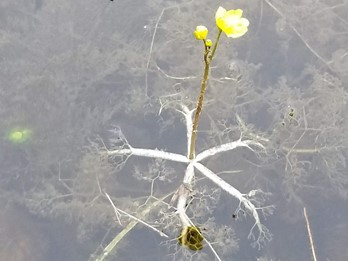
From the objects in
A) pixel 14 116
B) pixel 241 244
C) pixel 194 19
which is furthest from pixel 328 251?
pixel 14 116

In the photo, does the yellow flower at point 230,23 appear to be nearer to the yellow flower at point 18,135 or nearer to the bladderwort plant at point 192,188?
the bladderwort plant at point 192,188

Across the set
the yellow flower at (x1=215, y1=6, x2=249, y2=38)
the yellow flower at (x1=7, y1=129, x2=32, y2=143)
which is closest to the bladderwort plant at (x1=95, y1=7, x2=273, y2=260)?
the yellow flower at (x1=215, y1=6, x2=249, y2=38)

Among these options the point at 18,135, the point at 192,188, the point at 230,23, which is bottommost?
the point at 192,188

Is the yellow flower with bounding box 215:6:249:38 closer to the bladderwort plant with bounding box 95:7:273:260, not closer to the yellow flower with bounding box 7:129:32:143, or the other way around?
the bladderwort plant with bounding box 95:7:273:260

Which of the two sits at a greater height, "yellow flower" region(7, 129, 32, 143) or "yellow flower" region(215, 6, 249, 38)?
"yellow flower" region(215, 6, 249, 38)

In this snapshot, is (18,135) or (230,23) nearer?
(230,23)

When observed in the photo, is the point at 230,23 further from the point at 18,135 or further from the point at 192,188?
the point at 18,135

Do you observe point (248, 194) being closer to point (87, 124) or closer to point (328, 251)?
point (328, 251)

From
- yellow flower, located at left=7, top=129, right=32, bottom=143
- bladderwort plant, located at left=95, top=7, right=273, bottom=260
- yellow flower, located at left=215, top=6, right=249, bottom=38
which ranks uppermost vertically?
yellow flower, located at left=215, top=6, right=249, bottom=38

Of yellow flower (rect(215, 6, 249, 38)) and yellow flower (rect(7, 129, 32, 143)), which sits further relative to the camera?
yellow flower (rect(7, 129, 32, 143))

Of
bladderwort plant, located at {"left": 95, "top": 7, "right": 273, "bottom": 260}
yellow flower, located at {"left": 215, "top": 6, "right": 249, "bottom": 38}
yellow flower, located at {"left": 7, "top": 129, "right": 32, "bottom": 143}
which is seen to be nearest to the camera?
yellow flower, located at {"left": 215, "top": 6, "right": 249, "bottom": 38}

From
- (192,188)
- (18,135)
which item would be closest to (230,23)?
(192,188)
